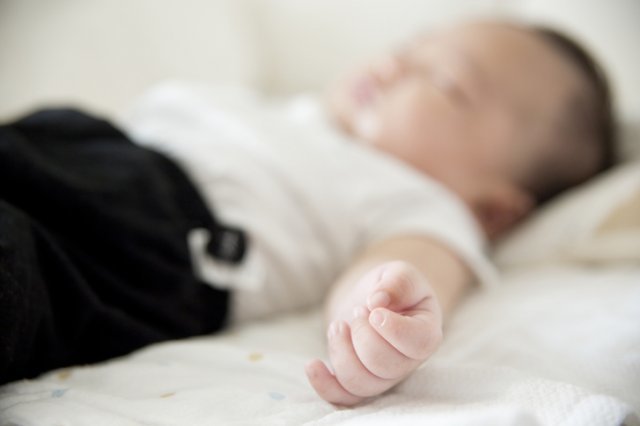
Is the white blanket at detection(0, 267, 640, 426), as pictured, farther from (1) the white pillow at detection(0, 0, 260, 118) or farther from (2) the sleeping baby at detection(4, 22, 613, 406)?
(1) the white pillow at detection(0, 0, 260, 118)

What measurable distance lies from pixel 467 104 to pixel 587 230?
29 centimetres

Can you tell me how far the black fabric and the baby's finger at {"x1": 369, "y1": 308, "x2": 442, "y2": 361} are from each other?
0.28 meters

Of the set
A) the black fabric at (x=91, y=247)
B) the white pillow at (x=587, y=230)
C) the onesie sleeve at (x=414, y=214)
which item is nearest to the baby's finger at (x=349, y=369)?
the black fabric at (x=91, y=247)

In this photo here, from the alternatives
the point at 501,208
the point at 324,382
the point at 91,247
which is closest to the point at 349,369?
the point at 324,382

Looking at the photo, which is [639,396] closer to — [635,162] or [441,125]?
[441,125]

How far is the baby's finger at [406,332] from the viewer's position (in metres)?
0.37

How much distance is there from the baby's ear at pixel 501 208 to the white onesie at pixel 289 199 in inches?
4.1

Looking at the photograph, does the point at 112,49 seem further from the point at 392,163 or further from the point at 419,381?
the point at 419,381

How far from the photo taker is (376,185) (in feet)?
2.69

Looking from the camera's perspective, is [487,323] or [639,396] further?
[487,323]

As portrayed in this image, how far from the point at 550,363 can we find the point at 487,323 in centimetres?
11

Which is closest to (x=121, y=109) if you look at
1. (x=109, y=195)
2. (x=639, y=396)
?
(x=109, y=195)

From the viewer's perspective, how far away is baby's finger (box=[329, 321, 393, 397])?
1.29 feet

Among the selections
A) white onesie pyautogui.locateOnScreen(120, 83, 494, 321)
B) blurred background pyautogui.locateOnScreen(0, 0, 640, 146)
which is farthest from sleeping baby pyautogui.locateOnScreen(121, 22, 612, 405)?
blurred background pyautogui.locateOnScreen(0, 0, 640, 146)
